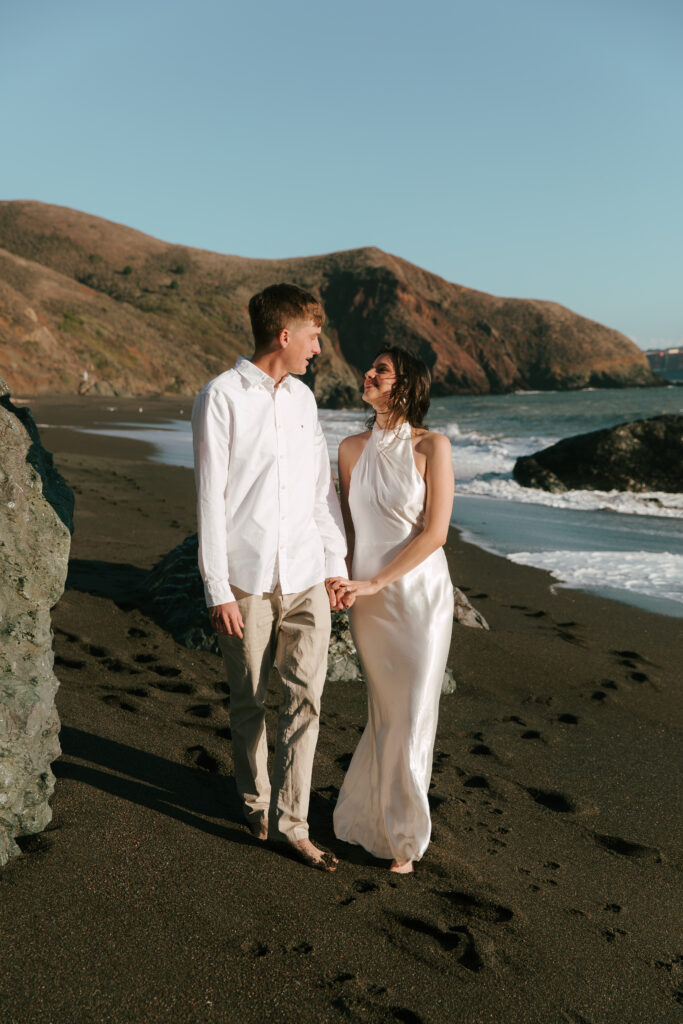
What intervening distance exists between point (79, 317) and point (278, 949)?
2393 inches

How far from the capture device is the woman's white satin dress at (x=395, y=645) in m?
2.90

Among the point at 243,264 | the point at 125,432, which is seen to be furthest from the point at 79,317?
the point at 243,264

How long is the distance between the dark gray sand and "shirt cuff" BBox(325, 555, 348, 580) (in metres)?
0.99

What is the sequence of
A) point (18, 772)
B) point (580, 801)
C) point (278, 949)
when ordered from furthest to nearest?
point (580, 801), point (18, 772), point (278, 949)

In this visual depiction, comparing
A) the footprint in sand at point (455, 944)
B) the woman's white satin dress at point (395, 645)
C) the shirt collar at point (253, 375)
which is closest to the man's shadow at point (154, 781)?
the woman's white satin dress at point (395, 645)

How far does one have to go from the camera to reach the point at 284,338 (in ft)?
8.84

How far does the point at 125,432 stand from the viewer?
2123cm

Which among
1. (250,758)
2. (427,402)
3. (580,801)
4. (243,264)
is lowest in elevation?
(580,801)

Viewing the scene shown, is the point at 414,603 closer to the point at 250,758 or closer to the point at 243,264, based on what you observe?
the point at 250,758

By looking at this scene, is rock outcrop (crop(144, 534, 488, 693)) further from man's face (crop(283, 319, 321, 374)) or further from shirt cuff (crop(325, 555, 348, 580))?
man's face (crop(283, 319, 321, 374))

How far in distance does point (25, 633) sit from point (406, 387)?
157 centimetres

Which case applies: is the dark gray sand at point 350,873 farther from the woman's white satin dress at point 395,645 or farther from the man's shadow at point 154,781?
the woman's white satin dress at point 395,645

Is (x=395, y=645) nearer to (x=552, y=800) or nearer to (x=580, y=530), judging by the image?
(x=552, y=800)

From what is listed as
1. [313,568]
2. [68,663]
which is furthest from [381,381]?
[68,663]
